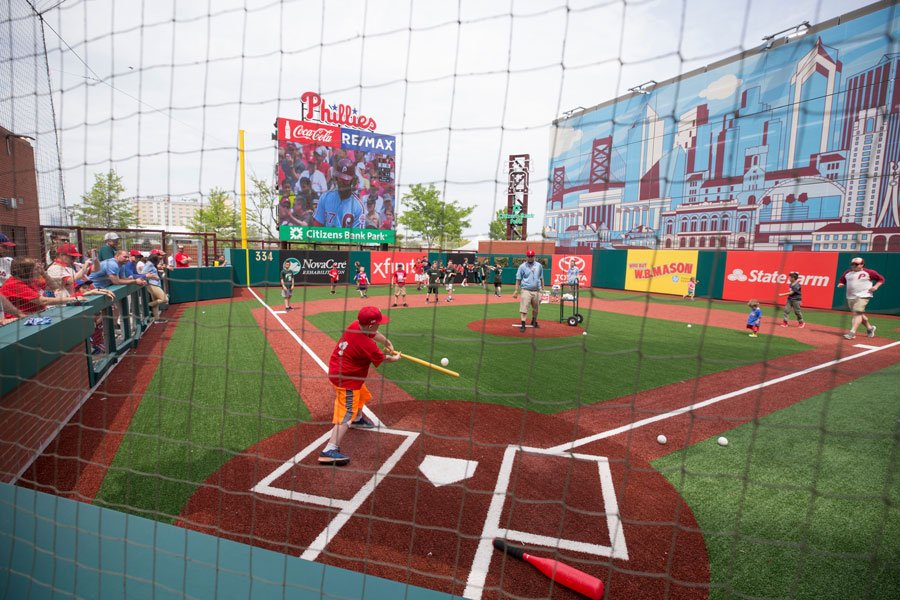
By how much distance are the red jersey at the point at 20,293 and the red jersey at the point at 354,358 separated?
3.55 meters

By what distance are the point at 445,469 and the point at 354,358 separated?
1371mm

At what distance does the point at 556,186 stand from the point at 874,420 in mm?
5501

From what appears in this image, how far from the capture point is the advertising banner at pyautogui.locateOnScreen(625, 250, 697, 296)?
64.4 ft

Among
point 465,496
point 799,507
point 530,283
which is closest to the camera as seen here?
point 799,507

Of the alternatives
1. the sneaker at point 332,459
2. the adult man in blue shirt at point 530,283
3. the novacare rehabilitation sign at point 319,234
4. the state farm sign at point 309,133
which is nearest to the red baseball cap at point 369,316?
the sneaker at point 332,459

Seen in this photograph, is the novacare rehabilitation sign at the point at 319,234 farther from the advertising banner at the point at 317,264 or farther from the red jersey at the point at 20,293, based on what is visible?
the red jersey at the point at 20,293

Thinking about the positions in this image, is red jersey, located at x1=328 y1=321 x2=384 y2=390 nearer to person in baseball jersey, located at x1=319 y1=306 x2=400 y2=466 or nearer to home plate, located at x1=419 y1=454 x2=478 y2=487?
person in baseball jersey, located at x1=319 y1=306 x2=400 y2=466

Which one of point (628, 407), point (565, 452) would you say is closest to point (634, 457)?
point (565, 452)

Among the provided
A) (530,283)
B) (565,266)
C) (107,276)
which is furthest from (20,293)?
(565,266)

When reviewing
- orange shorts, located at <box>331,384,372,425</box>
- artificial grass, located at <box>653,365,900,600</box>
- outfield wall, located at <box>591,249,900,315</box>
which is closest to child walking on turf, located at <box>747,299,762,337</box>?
outfield wall, located at <box>591,249,900,315</box>

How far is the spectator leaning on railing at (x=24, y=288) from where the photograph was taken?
15.1 ft

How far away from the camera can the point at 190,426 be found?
465cm

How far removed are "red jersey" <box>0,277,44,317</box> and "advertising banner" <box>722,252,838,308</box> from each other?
1811 cm

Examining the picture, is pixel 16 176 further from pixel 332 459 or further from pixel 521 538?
pixel 521 538
